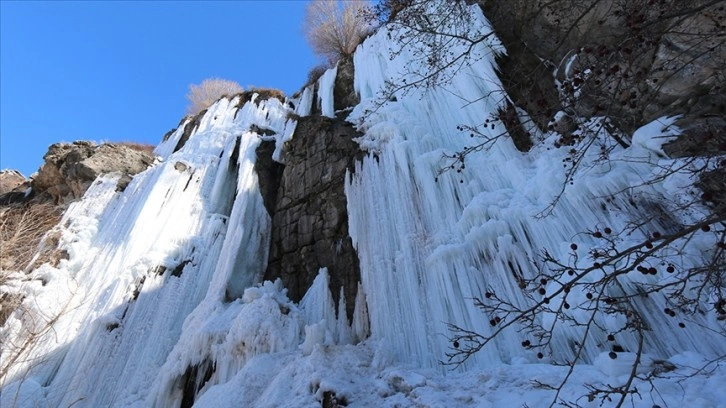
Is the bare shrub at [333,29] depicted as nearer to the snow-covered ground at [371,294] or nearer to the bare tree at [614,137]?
the snow-covered ground at [371,294]

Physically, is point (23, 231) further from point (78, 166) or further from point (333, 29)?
point (333, 29)

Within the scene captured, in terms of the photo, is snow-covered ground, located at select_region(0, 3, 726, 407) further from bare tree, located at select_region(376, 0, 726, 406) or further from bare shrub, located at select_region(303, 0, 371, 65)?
bare shrub, located at select_region(303, 0, 371, 65)

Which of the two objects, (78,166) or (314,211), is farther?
(78,166)

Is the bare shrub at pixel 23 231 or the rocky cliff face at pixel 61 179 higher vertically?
the rocky cliff face at pixel 61 179

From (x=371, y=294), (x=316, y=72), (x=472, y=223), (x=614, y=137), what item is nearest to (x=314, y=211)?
(x=371, y=294)

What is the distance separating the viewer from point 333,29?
17.6m

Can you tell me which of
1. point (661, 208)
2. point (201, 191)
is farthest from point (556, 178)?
point (201, 191)

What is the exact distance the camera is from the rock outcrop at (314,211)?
7896 millimetres

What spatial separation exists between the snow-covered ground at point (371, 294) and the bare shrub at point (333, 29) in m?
6.16

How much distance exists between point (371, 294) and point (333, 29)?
47.0 ft

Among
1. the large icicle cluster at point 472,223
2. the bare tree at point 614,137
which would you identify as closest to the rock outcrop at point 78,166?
the large icicle cluster at point 472,223

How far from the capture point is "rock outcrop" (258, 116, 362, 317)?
7.90 m

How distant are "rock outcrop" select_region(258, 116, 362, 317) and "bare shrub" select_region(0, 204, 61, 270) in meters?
5.37

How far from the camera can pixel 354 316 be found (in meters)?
6.76
